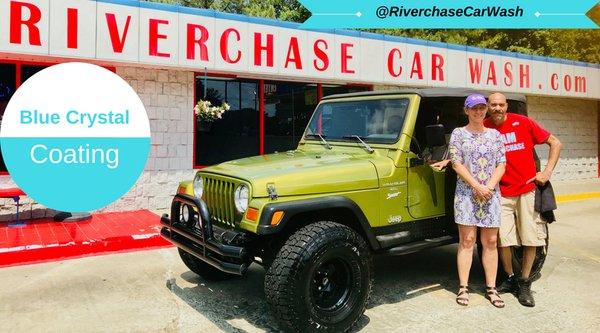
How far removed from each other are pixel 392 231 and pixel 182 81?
20.9ft

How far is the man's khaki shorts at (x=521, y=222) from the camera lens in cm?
451

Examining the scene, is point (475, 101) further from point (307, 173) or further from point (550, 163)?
point (307, 173)

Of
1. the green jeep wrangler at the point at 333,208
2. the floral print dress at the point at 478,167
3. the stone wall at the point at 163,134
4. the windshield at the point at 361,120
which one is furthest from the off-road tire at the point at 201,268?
the stone wall at the point at 163,134

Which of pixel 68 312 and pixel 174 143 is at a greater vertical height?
pixel 174 143

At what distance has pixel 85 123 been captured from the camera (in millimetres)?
7605

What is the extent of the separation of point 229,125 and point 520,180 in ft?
21.9

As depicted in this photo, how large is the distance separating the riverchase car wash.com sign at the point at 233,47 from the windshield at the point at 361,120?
13.7 ft

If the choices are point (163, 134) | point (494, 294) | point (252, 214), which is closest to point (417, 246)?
point (494, 294)

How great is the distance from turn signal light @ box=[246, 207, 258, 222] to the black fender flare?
6 cm

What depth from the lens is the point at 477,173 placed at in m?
4.29

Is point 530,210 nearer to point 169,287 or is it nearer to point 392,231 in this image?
point 392,231

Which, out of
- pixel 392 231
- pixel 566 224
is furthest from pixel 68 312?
pixel 566 224

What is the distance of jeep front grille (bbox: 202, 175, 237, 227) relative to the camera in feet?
12.9

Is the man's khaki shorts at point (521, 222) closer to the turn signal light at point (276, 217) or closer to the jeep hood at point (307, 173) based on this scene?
the jeep hood at point (307, 173)
